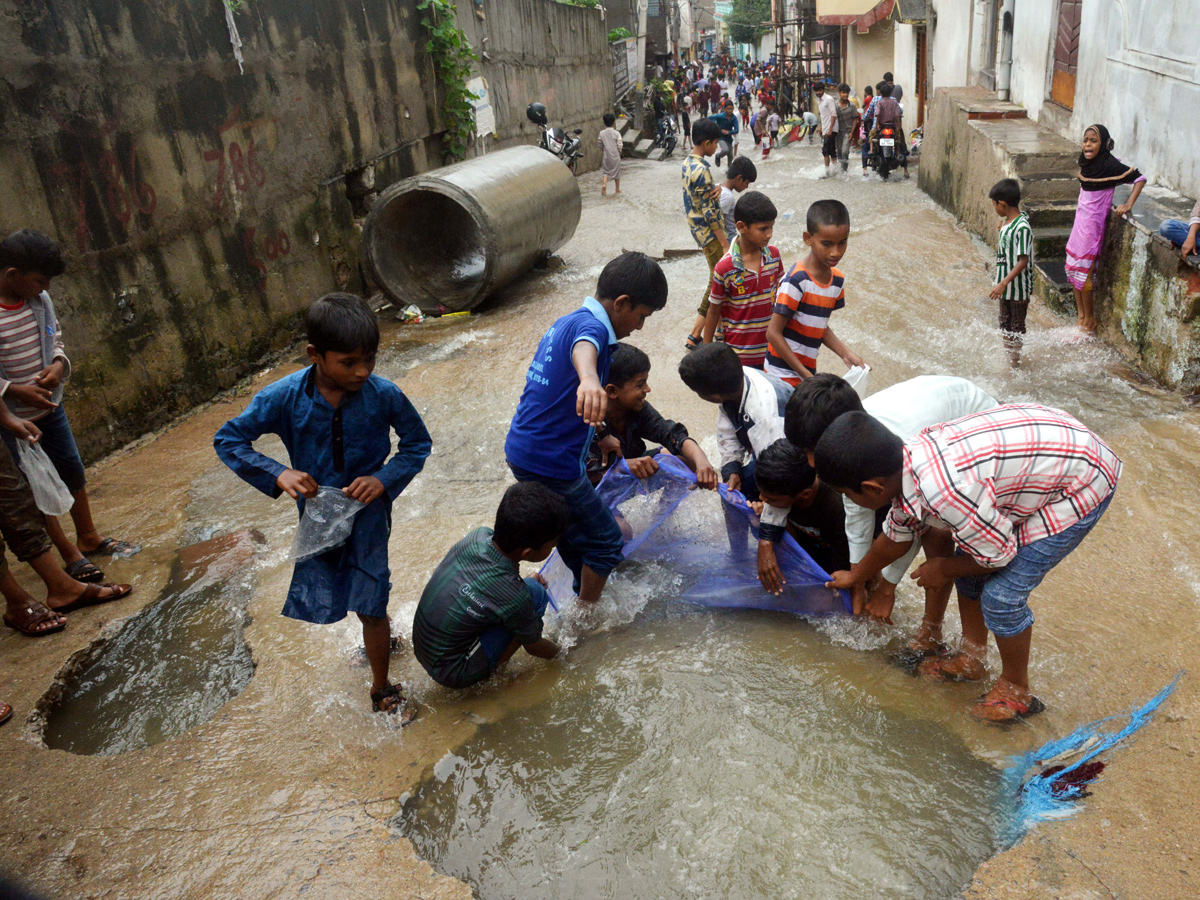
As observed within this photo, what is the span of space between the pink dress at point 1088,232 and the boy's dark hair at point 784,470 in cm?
445

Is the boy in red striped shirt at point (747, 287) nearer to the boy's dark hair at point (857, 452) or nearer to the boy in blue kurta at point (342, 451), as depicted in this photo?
the boy's dark hair at point (857, 452)

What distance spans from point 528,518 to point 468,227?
727 centimetres

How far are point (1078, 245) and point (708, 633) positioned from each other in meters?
4.81

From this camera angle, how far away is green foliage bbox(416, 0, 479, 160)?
9930 mm

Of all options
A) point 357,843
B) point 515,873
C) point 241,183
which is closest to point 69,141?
point 241,183

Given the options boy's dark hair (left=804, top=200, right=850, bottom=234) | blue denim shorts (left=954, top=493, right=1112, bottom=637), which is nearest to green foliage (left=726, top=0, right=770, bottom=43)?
boy's dark hair (left=804, top=200, right=850, bottom=234)

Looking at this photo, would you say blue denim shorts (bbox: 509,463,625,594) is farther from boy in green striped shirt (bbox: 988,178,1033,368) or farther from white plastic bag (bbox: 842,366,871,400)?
boy in green striped shirt (bbox: 988,178,1033,368)

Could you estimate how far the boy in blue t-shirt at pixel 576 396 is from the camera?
297cm

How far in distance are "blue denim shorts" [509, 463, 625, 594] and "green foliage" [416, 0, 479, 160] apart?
837cm

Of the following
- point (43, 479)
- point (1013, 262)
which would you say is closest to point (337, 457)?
point (43, 479)

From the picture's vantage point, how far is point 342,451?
2852 millimetres

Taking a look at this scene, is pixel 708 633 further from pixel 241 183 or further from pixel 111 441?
pixel 241 183

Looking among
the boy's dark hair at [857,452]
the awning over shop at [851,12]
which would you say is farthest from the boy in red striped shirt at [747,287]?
the awning over shop at [851,12]

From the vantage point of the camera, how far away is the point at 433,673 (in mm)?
2982
